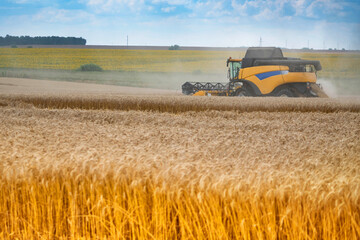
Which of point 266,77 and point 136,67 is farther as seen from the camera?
point 136,67

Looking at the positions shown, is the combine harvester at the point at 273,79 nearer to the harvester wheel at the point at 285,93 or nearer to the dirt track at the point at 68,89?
the harvester wheel at the point at 285,93

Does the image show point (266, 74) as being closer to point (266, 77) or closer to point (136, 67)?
point (266, 77)

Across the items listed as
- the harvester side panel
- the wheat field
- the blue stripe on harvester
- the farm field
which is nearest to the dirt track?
the farm field

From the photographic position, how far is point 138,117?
10234mm

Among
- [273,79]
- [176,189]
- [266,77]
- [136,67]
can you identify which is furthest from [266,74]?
[136,67]

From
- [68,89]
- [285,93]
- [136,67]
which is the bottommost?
[68,89]

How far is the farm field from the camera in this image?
3772 cm

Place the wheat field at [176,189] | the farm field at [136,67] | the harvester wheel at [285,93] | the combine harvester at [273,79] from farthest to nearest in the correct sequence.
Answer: the farm field at [136,67] → the harvester wheel at [285,93] → the combine harvester at [273,79] → the wheat field at [176,189]

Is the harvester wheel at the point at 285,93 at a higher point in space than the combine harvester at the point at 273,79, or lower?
lower

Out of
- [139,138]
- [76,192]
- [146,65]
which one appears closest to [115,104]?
[139,138]

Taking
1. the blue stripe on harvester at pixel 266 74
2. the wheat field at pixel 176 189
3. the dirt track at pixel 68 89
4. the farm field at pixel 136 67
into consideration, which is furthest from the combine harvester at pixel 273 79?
the farm field at pixel 136 67

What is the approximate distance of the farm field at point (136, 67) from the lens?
124 feet

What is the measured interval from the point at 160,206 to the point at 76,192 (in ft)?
2.74

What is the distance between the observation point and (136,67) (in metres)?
46.0
